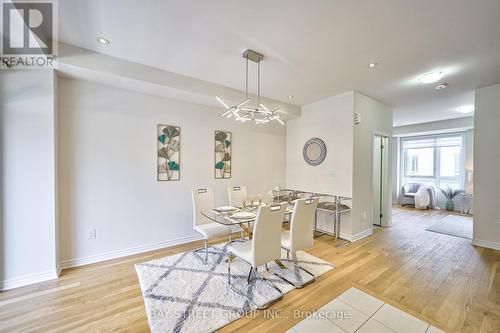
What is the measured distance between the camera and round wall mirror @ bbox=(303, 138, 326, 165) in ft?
13.8

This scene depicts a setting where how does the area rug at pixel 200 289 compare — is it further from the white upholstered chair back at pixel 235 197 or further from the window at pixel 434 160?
the window at pixel 434 160

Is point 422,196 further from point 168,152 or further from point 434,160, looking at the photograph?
point 168,152

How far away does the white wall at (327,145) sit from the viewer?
149 inches

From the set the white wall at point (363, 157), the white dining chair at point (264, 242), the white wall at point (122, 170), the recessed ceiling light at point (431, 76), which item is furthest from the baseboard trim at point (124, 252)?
the recessed ceiling light at point (431, 76)

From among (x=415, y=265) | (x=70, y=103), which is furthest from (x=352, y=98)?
(x=70, y=103)

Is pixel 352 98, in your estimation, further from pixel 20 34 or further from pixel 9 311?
pixel 9 311

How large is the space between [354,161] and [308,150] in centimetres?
103

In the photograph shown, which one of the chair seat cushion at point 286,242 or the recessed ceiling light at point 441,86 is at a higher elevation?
the recessed ceiling light at point 441,86

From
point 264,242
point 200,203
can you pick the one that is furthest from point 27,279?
point 264,242

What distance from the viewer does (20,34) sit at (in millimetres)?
2006

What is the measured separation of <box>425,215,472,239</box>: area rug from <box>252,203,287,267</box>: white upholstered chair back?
13.7ft

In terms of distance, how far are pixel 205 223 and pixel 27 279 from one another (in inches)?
80.3

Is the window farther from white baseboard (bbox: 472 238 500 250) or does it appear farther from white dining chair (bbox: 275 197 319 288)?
white dining chair (bbox: 275 197 319 288)

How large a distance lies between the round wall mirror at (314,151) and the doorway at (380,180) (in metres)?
1.36
